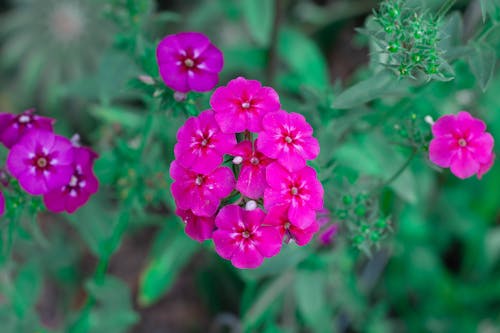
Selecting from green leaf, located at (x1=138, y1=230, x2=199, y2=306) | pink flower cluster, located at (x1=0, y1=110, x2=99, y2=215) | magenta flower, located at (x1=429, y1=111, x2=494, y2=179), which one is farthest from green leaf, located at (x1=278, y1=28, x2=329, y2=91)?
pink flower cluster, located at (x1=0, y1=110, x2=99, y2=215)

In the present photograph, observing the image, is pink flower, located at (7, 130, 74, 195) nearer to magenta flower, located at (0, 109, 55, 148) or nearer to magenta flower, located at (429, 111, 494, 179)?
magenta flower, located at (0, 109, 55, 148)

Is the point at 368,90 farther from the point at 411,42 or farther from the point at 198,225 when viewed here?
the point at 198,225

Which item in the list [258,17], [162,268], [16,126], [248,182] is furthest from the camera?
[258,17]

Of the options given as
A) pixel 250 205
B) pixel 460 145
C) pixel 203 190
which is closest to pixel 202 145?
pixel 203 190

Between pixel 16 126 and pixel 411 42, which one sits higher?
pixel 411 42

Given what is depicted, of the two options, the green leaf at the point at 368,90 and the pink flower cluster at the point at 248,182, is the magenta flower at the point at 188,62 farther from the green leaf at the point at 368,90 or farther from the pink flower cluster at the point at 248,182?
the green leaf at the point at 368,90

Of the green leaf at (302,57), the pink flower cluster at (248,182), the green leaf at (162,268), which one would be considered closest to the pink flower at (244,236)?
the pink flower cluster at (248,182)
